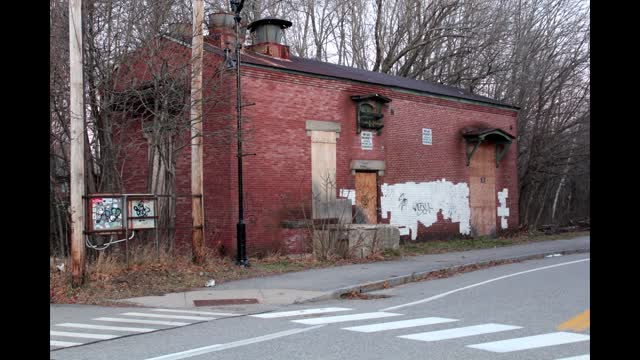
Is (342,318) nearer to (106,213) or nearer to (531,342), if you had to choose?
(531,342)

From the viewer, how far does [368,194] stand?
22.2 metres

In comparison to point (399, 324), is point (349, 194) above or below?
above

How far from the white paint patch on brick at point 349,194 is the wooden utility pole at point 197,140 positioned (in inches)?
275

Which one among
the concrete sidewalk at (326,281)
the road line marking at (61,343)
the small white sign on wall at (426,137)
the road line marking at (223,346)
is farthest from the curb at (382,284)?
the small white sign on wall at (426,137)

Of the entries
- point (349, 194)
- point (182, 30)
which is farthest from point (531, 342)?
point (349, 194)

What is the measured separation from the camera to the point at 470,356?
6.95 m

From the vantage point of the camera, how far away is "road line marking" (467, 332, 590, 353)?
24.1 ft

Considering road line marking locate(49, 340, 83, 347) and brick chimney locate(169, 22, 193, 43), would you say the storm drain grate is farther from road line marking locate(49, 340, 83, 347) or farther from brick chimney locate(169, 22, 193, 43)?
brick chimney locate(169, 22, 193, 43)

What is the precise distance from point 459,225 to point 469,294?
14.0m

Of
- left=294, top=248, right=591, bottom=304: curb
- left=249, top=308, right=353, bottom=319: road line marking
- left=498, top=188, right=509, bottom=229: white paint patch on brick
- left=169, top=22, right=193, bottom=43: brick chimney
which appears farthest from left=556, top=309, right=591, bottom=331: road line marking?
left=498, top=188, right=509, bottom=229: white paint patch on brick

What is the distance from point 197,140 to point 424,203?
38.5 ft

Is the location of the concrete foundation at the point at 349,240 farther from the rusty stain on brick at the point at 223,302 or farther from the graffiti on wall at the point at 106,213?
the graffiti on wall at the point at 106,213
